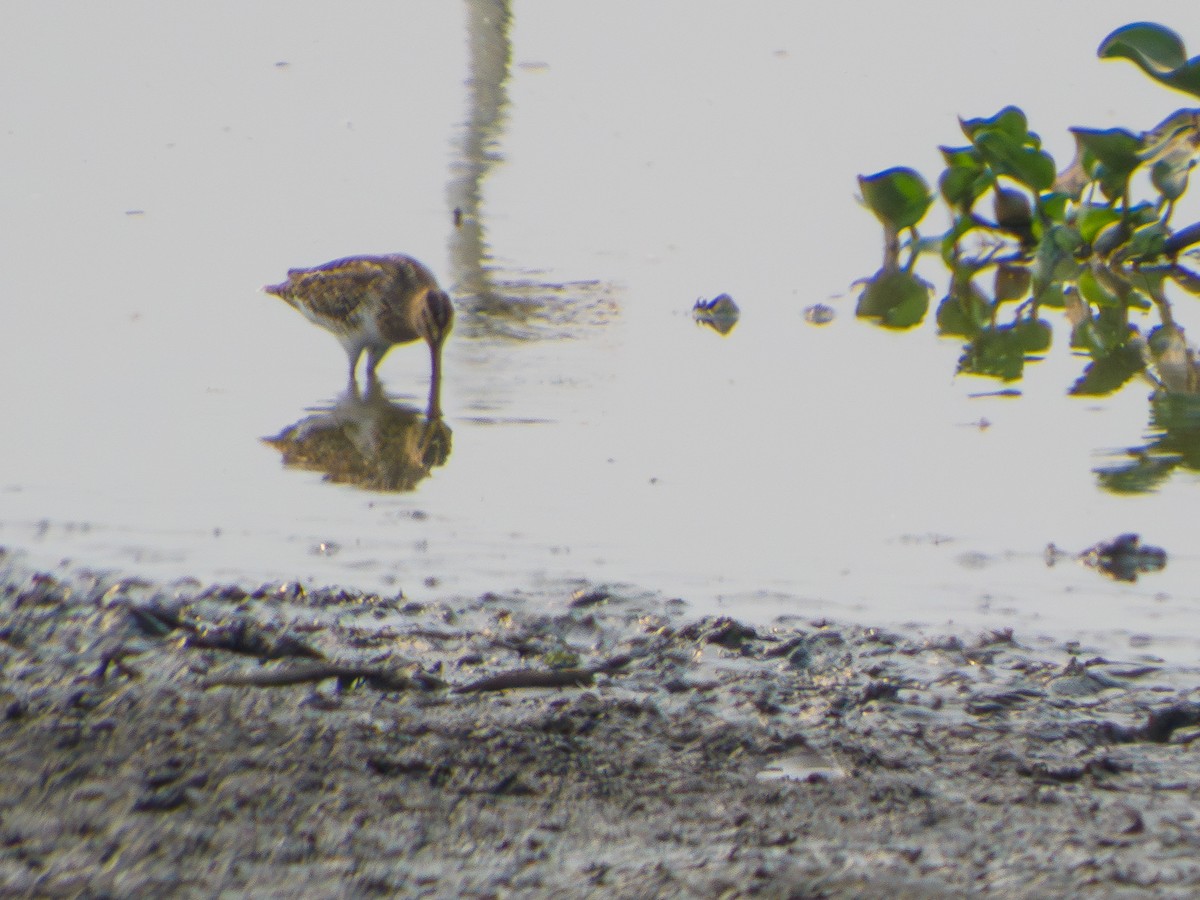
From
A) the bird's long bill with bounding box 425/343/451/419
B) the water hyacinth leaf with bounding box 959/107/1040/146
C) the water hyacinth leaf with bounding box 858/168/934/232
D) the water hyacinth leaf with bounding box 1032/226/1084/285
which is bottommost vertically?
the bird's long bill with bounding box 425/343/451/419

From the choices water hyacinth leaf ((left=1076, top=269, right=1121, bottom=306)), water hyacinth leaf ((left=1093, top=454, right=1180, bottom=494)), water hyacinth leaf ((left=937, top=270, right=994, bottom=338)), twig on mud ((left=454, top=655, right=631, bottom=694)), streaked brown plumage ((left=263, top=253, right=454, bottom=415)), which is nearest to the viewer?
twig on mud ((left=454, top=655, right=631, bottom=694))

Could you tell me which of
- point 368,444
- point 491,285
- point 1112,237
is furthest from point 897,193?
point 368,444

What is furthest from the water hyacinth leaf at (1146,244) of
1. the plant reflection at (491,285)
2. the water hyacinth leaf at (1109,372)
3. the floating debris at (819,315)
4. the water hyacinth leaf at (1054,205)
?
the plant reflection at (491,285)

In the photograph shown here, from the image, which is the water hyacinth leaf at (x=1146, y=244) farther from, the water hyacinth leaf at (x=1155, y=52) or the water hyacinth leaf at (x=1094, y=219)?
the water hyacinth leaf at (x=1155, y=52)

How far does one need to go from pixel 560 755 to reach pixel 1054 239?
21.7ft

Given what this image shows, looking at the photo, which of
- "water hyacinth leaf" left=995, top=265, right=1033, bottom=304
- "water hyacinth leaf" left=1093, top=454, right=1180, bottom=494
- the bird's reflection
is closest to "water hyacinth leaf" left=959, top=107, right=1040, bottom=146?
"water hyacinth leaf" left=995, top=265, right=1033, bottom=304

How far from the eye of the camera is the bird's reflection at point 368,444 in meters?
6.01

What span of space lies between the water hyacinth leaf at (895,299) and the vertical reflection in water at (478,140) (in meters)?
1.95

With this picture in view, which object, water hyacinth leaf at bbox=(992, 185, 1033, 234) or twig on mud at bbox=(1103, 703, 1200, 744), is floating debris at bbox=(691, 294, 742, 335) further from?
twig on mud at bbox=(1103, 703, 1200, 744)

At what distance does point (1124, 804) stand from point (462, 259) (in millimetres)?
7095

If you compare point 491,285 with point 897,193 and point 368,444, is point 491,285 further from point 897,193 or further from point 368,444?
point 368,444

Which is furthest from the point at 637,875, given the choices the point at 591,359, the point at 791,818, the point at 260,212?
the point at 260,212

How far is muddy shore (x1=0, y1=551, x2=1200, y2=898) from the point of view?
2848mm

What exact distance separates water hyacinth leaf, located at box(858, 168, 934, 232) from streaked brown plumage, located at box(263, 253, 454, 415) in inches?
99.0
